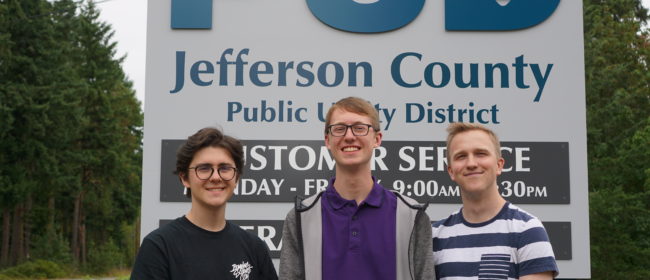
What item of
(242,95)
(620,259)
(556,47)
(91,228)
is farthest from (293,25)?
(91,228)

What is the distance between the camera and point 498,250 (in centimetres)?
307

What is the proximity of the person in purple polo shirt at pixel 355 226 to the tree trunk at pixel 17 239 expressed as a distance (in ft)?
118

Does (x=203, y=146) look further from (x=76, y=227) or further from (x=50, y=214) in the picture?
(x=76, y=227)

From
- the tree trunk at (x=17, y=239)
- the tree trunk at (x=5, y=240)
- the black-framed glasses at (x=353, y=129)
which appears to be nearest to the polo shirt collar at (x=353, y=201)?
the black-framed glasses at (x=353, y=129)

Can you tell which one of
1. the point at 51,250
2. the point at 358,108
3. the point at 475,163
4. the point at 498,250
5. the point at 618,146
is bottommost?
the point at 51,250

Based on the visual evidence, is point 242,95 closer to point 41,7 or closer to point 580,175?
point 580,175

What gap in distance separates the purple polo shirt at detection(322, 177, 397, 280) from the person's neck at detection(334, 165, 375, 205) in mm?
30

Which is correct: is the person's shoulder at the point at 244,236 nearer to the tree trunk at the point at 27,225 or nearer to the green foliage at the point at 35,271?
the green foliage at the point at 35,271

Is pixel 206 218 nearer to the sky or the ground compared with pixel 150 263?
nearer to the sky

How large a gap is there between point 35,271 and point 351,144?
32.3 m

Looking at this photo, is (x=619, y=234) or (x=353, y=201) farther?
(x=619, y=234)

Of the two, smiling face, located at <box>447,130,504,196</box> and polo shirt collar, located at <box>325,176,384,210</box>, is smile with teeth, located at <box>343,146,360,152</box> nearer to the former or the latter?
polo shirt collar, located at <box>325,176,384,210</box>

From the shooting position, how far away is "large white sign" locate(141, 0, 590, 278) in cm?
545

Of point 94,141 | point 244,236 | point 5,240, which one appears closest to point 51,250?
point 5,240
